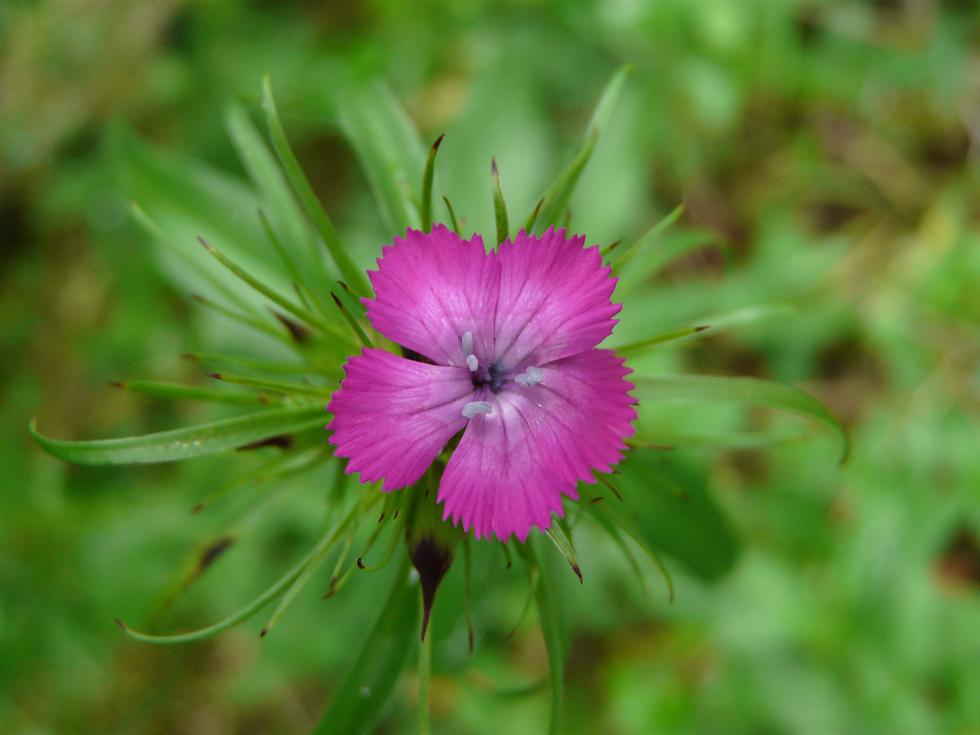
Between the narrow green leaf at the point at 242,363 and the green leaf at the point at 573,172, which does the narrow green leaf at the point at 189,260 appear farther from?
the green leaf at the point at 573,172

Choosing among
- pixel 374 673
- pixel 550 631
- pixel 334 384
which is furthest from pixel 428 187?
pixel 374 673

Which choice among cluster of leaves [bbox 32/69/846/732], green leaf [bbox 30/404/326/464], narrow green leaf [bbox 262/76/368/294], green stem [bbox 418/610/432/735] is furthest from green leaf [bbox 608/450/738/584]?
green leaf [bbox 30/404/326/464]

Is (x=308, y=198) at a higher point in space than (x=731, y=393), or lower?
higher

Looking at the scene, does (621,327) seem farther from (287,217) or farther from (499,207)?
(499,207)

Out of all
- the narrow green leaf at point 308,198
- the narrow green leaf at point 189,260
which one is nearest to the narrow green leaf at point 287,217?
the narrow green leaf at point 189,260

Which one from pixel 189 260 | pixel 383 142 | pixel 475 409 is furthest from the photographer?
pixel 383 142

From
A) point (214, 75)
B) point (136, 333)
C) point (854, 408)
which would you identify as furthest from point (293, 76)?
point (854, 408)
